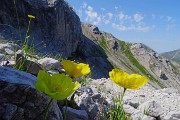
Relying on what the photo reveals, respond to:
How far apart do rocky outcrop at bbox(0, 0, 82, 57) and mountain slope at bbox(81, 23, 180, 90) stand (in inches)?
3367

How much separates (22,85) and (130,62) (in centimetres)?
13109

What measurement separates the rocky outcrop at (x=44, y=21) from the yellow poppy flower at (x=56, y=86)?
83.8ft

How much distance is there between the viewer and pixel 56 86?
222cm

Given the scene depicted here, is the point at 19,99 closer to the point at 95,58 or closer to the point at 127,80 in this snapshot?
the point at 127,80

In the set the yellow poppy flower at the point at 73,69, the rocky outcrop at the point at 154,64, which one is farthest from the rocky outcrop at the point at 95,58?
the yellow poppy flower at the point at 73,69

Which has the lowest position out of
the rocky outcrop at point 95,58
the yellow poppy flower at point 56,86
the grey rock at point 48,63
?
the yellow poppy flower at point 56,86

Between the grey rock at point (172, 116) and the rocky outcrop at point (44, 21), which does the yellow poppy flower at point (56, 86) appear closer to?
the grey rock at point (172, 116)

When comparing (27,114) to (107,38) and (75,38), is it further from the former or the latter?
(107,38)

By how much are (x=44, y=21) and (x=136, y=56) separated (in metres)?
110

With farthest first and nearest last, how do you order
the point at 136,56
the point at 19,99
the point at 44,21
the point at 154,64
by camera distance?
1. the point at 136,56
2. the point at 154,64
3. the point at 44,21
4. the point at 19,99

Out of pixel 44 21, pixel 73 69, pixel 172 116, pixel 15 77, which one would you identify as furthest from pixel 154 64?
pixel 73 69

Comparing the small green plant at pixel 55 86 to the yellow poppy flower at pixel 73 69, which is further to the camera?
the yellow poppy flower at pixel 73 69

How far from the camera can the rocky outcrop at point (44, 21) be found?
3031 cm

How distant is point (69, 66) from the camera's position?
3229mm
